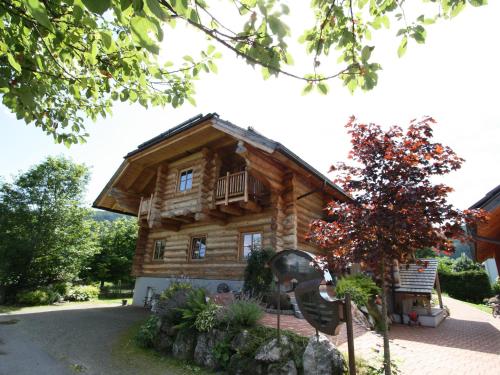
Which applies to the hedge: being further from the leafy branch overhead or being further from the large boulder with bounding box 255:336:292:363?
the leafy branch overhead

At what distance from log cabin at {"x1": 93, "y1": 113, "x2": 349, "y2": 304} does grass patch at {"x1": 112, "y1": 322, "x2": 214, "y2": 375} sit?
4610 mm

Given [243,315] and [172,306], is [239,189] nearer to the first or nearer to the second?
[172,306]

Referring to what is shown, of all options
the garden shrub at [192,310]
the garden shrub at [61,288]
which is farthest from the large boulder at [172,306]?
the garden shrub at [61,288]

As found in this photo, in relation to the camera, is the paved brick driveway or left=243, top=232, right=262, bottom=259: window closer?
the paved brick driveway

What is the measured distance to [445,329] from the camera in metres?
13.3

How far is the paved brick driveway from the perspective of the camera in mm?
6996

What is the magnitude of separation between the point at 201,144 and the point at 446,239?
11.2 metres

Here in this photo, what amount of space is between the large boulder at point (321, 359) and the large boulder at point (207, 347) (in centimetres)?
229

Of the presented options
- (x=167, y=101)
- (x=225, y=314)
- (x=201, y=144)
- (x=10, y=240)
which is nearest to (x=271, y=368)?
(x=225, y=314)

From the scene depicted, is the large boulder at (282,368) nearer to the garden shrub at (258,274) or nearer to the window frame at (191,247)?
the garden shrub at (258,274)

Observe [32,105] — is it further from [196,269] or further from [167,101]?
[196,269]

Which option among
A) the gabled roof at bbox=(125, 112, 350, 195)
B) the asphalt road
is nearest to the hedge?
the gabled roof at bbox=(125, 112, 350, 195)

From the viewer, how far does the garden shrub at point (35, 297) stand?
17.9m

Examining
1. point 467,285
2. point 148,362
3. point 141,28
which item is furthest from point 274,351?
point 467,285
